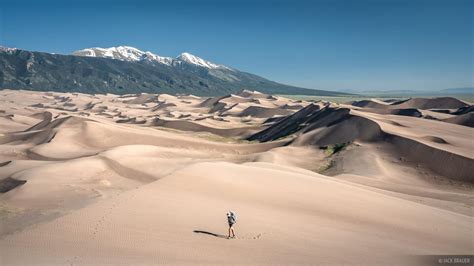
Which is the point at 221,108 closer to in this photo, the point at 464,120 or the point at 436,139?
the point at 464,120

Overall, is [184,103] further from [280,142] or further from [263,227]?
[263,227]

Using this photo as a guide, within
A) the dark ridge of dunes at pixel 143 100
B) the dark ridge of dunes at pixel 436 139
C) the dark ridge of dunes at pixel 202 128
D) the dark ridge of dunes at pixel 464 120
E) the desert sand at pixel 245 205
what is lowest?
the dark ridge of dunes at pixel 202 128

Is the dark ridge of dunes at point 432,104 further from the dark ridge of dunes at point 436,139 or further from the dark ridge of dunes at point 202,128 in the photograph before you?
the dark ridge of dunes at point 436,139

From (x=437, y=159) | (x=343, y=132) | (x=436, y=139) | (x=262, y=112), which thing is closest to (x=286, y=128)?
(x=343, y=132)

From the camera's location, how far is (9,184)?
2175 cm

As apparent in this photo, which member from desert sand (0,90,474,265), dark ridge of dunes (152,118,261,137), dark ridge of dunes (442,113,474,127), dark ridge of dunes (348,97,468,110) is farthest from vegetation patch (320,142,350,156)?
dark ridge of dunes (348,97,468,110)

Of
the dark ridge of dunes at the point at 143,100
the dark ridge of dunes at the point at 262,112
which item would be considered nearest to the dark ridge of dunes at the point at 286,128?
the dark ridge of dunes at the point at 262,112

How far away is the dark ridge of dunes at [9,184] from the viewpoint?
2107 centimetres

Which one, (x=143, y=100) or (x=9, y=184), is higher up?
(x=143, y=100)

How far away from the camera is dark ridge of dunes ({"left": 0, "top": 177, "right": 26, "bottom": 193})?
69.1 ft

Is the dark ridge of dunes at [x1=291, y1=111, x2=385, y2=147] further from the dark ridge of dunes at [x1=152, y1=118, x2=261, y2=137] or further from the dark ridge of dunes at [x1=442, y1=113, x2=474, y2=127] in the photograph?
the dark ridge of dunes at [x1=442, y1=113, x2=474, y2=127]

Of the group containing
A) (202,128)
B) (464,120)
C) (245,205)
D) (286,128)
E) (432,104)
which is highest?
(432,104)

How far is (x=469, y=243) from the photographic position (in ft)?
45.2

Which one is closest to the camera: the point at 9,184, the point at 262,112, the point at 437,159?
the point at 9,184
